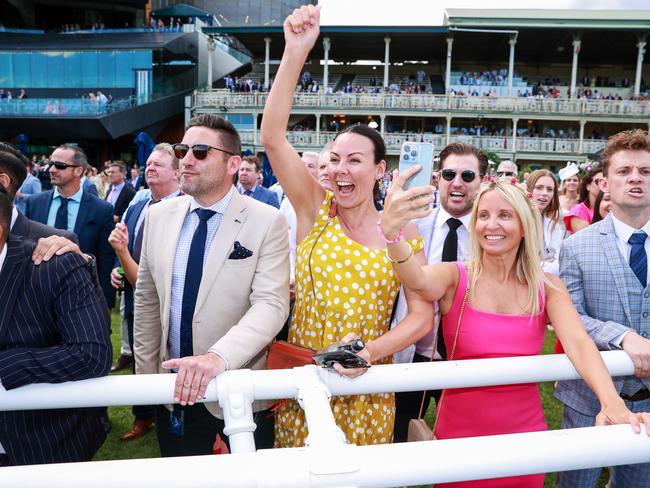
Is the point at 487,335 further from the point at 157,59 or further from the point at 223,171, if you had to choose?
the point at 157,59

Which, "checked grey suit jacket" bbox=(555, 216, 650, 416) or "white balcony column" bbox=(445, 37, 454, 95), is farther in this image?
"white balcony column" bbox=(445, 37, 454, 95)

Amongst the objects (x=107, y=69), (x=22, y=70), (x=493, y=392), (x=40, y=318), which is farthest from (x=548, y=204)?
(x=22, y=70)

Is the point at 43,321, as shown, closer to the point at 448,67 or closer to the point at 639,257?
the point at 639,257

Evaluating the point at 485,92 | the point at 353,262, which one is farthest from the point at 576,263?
the point at 485,92

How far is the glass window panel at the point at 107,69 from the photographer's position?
31234 millimetres

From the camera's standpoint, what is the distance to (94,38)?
34344mm

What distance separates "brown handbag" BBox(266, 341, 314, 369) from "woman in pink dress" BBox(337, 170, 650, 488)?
1.57 feet

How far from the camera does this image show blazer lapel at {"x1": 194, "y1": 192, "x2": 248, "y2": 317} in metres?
2.22

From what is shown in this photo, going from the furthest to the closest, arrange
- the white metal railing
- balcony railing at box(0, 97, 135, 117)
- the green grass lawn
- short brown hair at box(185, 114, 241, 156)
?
balcony railing at box(0, 97, 135, 117) → the green grass lawn → short brown hair at box(185, 114, 241, 156) → the white metal railing

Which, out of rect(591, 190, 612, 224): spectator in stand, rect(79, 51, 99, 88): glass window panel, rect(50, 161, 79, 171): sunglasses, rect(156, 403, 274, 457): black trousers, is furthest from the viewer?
rect(79, 51, 99, 88): glass window panel

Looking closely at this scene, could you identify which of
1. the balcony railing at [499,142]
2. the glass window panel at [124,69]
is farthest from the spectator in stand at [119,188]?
the glass window panel at [124,69]

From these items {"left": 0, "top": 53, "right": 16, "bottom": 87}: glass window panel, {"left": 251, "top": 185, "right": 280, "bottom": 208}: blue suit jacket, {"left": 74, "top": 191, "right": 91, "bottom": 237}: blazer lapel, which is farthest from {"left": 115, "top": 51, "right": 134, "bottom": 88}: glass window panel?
{"left": 74, "top": 191, "right": 91, "bottom": 237}: blazer lapel

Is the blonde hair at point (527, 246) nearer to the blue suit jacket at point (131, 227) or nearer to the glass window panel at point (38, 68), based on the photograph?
the blue suit jacket at point (131, 227)

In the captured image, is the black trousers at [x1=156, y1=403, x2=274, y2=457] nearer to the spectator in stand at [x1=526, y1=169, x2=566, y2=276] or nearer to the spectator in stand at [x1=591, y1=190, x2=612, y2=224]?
the spectator in stand at [x1=591, y1=190, x2=612, y2=224]
